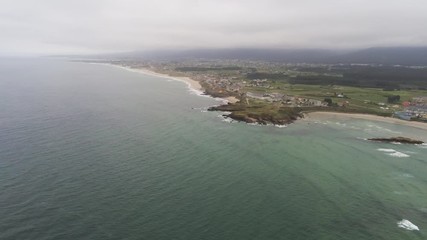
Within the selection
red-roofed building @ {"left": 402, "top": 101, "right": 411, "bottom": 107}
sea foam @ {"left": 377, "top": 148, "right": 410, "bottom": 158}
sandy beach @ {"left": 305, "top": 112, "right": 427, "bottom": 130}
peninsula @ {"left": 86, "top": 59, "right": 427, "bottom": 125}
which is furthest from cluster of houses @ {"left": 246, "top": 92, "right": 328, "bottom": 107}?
sea foam @ {"left": 377, "top": 148, "right": 410, "bottom": 158}

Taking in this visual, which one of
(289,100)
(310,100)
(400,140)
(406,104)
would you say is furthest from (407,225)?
(406,104)

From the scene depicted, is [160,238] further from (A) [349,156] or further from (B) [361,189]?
(A) [349,156]

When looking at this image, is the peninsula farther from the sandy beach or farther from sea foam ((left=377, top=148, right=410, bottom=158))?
sea foam ((left=377, top=148, right=410, bottom=158))

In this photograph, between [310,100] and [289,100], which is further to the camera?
[310,100]

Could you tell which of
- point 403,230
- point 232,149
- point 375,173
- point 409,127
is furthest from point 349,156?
point 409,127

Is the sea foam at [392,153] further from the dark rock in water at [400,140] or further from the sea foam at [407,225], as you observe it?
the sea foam at [407,225]

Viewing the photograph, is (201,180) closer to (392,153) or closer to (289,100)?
(392,153)
